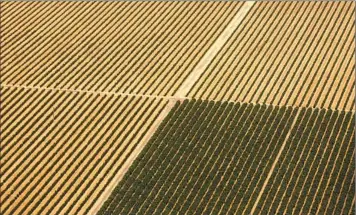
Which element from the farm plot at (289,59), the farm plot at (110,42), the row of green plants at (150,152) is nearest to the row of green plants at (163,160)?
the row of green plants at (150,152)

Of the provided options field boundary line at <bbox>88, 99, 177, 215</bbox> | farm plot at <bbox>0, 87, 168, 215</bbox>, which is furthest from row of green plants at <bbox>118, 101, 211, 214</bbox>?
farm plot at <bbox>0, 87, 168, 215</bbox>

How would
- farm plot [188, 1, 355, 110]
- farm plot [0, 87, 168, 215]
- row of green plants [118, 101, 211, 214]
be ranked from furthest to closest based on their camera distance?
farm plot [188, 1, 355, 110] < farm plot [0, 87, 168, 215] < row of green plants [118, 101, 211, 214]

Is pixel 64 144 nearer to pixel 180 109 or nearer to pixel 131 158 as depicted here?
pixel 131 158

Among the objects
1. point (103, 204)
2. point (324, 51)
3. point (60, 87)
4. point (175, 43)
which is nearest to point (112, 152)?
point (103, 204)

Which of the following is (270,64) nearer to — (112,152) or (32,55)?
(112,152)

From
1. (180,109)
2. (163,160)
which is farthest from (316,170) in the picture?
(180,109)

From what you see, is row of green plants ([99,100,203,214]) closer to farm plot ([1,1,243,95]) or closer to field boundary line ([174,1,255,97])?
field boundary line ([174,1,255,97])
